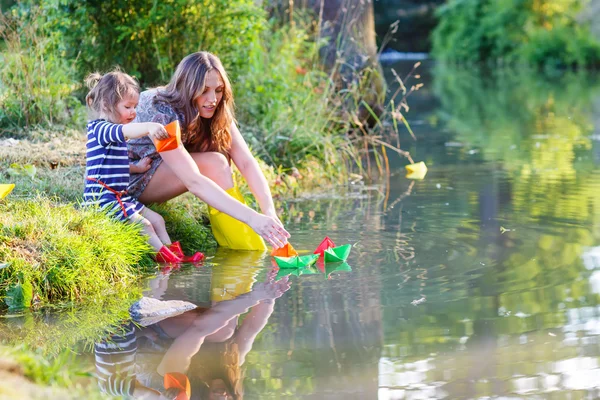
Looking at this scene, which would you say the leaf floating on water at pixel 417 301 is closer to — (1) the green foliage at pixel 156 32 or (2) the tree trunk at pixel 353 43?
(1) the green foliage at pixel 156 32

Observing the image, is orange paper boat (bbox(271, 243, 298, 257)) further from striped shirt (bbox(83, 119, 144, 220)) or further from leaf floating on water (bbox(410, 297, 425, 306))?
leaf floating on water (bbox(410, 297, 425, 306))

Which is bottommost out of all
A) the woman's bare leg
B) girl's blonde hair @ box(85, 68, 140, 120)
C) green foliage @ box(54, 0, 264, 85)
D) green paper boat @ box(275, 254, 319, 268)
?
green paper boat @ box(275, 254, 319, 268)

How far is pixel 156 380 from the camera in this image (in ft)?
10.6

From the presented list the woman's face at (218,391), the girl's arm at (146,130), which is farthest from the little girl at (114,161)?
the woman's face at (218,391)

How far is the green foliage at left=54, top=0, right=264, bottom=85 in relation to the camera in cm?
752

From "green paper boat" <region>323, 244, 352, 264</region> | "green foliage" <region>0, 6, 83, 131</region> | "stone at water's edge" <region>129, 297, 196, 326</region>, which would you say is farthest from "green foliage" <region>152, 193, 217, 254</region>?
"green foliage" <region>0, 6, 83, 131</region>

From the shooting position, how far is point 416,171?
816 cm

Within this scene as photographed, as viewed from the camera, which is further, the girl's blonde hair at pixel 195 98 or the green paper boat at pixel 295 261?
the girl's blonde hair at pixel 195 98

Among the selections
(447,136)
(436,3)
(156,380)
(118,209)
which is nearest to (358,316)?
(156,380)

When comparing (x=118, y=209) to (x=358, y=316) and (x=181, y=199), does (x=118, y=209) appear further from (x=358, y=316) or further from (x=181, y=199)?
(x=358, y=316)

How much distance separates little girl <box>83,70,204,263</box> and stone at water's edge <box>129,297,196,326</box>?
32.4 inches

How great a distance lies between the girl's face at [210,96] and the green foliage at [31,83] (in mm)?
2287

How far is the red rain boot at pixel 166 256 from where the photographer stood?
4926 millimetres

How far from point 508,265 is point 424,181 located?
10.3 ft
